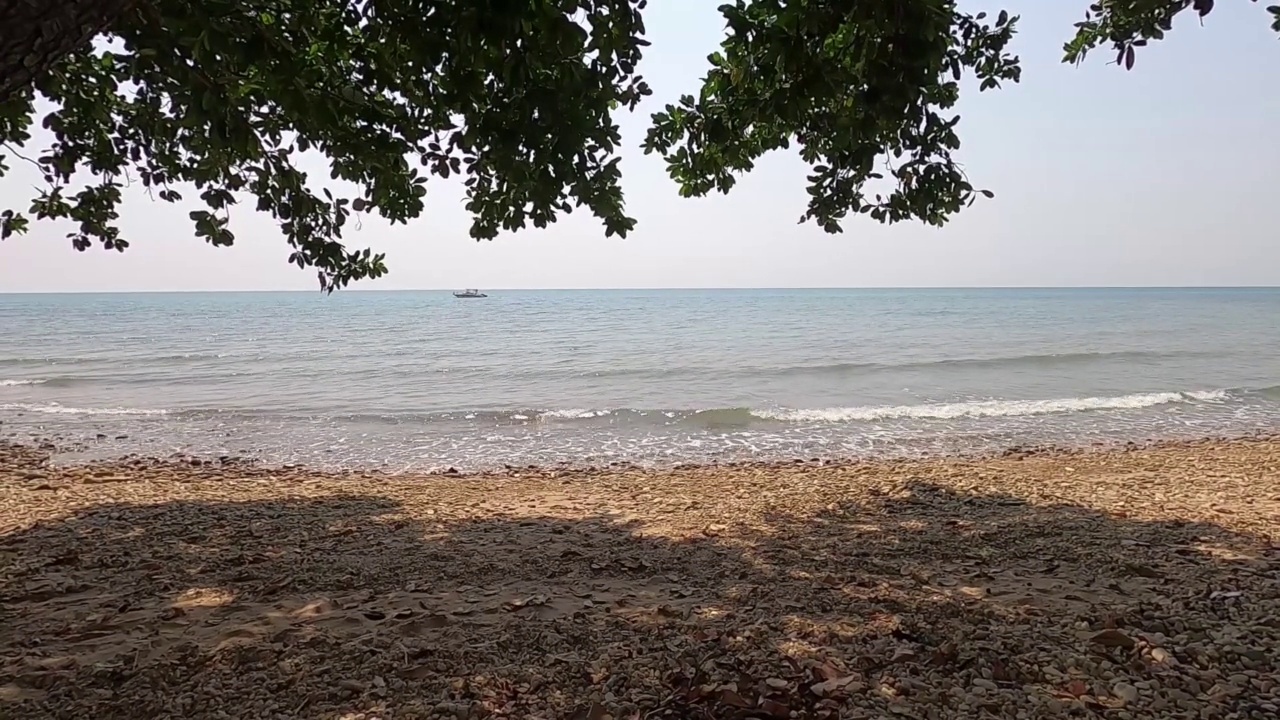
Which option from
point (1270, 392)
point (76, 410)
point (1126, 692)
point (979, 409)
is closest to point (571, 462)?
point (1126, 692)

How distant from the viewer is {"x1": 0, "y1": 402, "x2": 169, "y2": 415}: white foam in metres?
12.7

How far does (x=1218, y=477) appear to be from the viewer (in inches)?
257

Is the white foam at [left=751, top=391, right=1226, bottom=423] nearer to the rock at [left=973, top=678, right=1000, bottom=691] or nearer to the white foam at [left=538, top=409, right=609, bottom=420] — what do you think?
the white foam at [left=538, top=409, right=609, bottom=420]

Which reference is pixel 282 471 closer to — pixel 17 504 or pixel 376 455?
pixel 376 455

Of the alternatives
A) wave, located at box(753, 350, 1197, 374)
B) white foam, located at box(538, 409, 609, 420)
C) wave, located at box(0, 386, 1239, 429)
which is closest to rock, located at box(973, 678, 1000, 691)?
wave, located at box(0, 386, 1239, 429)

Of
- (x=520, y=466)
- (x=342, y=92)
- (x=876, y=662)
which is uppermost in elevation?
(x=342, y=92)

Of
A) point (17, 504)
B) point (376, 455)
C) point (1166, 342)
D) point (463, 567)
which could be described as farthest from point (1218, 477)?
point (1166, 342)

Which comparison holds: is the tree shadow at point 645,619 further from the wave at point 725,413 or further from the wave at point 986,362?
the wave at point 986,362

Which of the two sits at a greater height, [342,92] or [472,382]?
[342,92]

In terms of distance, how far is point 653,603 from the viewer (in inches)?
133

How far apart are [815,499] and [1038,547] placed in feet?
6.58

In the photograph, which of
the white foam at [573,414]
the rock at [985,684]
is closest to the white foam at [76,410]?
the white foam at [573,414]

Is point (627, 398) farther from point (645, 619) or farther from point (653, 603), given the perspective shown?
point (645, 619)

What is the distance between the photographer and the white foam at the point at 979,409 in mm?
11820
